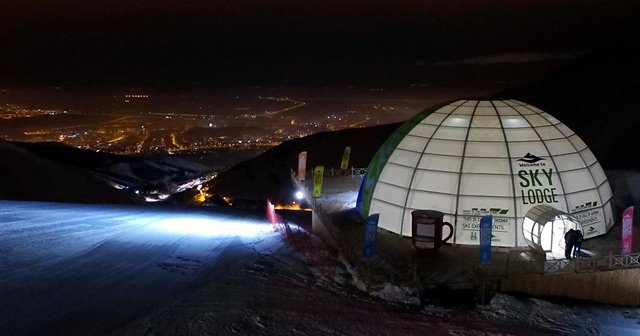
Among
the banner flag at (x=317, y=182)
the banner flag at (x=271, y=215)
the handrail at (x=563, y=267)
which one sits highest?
the banner flag at (x=317, y=182)

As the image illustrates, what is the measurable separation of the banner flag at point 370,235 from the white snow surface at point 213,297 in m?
1.06

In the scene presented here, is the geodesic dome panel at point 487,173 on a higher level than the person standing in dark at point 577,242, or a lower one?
higher

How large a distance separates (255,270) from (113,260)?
5480 millimetres

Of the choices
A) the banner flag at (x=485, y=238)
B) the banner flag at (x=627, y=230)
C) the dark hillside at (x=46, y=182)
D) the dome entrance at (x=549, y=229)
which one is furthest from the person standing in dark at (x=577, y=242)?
the dark hillside at (x=46, y=182)

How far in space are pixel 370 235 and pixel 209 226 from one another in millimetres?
11690

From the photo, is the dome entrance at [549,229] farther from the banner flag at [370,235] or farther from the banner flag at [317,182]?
the banner flag at [317,182]

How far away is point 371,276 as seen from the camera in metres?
18.0

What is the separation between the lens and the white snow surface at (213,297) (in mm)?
15031

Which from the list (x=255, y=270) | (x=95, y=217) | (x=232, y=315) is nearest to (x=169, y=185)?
(x=95, y=217)

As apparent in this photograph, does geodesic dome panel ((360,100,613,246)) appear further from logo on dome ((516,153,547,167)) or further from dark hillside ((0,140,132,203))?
dark hillside ((0,140,132,203))

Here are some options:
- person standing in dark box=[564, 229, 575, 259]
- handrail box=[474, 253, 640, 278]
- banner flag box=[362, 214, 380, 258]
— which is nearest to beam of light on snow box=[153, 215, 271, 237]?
banner flag box=[362, 214, 380, 258]

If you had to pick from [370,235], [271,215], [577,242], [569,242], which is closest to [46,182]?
[271,215]

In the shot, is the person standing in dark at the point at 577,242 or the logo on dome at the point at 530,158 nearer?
the person standing in dark at the point at 577,242

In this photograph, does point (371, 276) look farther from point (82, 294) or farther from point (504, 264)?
point (82, 294)
